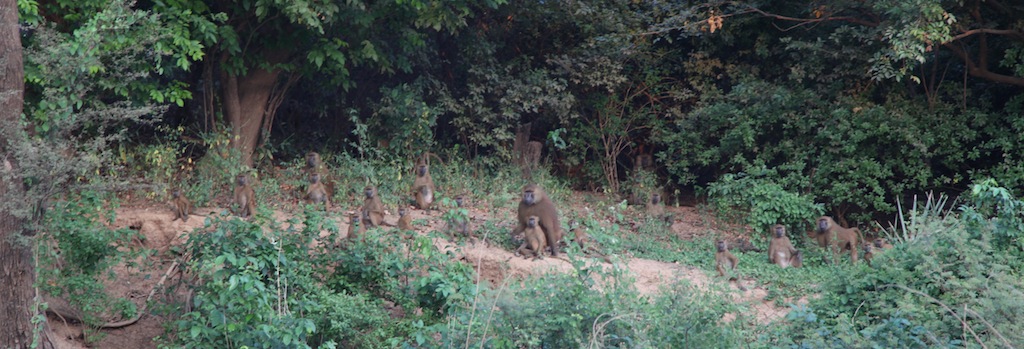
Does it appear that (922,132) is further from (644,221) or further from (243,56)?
(243,56)

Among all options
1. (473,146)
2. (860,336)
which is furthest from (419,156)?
(860,336)

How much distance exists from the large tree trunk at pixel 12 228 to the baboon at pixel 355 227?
311cm

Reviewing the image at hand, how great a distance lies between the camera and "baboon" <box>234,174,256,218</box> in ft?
35.7

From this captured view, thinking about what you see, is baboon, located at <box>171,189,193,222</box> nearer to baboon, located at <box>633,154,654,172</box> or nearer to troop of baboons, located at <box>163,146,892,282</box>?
troop of baboons, located at <box>163,146,892,282</box>

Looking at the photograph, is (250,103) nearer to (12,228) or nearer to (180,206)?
(180,206)

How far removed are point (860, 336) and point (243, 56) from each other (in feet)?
28.7

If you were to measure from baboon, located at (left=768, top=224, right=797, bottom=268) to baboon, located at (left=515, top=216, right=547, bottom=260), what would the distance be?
2.96 m

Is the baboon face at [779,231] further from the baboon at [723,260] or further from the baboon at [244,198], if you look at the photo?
the baboon at [244,198]

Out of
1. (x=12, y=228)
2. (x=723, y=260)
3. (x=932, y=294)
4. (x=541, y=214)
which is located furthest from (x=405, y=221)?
(x=932, y=294)

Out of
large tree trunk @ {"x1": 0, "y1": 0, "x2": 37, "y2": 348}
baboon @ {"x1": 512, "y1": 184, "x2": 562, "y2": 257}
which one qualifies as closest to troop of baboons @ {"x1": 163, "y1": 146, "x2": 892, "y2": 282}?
baboon @ {"x1": 512, "y1": 184, "x2": 562, "y2": 257}

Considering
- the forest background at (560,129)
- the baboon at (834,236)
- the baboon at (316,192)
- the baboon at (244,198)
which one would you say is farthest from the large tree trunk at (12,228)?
the baboon at (834,236)

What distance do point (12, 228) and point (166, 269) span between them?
2.34m

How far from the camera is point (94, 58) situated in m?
7.98

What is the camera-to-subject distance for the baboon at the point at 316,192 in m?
11.7
